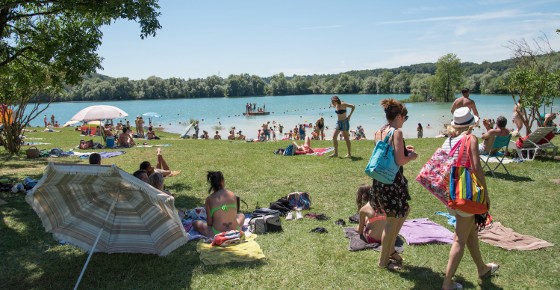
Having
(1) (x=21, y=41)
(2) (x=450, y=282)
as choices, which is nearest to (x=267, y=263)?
(2) (x=450, y=282)

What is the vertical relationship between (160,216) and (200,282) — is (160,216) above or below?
above

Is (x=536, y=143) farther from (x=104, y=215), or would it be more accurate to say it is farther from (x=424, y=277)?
(x=104, y=215)

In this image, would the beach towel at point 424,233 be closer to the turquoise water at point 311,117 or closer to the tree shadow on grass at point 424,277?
the tree shadow on grass at point 424,277

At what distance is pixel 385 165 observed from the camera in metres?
3.98

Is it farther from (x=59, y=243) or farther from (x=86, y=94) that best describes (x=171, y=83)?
(x=59, y=243)

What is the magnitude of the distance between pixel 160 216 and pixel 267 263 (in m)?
1.34

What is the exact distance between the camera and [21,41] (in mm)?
9195

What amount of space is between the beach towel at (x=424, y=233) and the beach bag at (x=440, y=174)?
59.1 inches

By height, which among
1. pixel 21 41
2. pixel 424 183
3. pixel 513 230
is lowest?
pixel 513 230

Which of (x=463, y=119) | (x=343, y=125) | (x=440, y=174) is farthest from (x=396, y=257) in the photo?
(x=343, y=125)

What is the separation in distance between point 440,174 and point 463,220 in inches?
18.4

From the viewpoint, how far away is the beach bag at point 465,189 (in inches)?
141

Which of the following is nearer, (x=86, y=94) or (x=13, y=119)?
(x=13, y=119)

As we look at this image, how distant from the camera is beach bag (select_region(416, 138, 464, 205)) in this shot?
12.5ft
